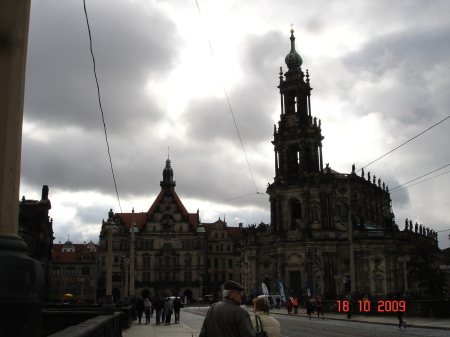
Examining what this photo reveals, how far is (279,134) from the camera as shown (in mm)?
70875

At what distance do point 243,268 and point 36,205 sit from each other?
31.1 metres

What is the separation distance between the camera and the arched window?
6769 centimetres

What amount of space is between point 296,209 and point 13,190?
2538 inches

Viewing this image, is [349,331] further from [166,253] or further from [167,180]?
[167,180]

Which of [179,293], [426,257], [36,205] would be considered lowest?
[179,293]

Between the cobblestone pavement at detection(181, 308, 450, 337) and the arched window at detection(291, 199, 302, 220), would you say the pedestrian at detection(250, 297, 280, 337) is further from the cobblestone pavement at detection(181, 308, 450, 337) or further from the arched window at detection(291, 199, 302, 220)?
the arched window at detection(291, 199, 302, 220)

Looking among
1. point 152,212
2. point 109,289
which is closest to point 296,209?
point 152,212

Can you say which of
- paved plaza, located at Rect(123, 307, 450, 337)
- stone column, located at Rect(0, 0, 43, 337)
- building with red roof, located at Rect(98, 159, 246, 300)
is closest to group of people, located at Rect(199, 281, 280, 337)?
stone column, located at Rect(0, 0, 43, 337)

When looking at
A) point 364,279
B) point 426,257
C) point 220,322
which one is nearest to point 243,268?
point 364,279

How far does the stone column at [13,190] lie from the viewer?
444 cm

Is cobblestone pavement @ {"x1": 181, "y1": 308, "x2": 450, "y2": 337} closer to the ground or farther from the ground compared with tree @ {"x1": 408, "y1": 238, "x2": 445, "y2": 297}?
closer to the ground

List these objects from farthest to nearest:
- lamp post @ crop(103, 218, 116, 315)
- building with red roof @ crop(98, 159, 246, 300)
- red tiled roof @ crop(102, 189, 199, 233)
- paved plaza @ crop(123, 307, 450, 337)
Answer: red tiled roof @ crop(102, 189, 199, 233)
building with red roof @ crop(98, 159, 246, 300)
paved plaza @ crop(123, 307, 450, 337)
lamp post @ crop(103, 218, 116, 315)

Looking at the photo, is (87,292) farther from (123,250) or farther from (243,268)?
(243,268)

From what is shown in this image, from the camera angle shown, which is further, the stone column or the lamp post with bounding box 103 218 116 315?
the lamp post with bounding box 103 218 116 315
